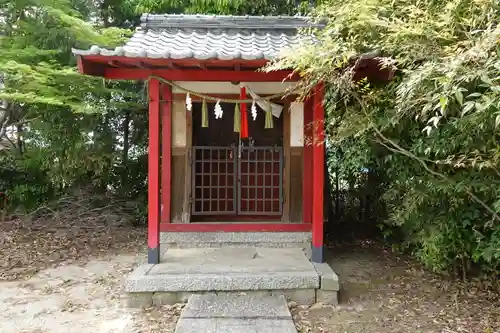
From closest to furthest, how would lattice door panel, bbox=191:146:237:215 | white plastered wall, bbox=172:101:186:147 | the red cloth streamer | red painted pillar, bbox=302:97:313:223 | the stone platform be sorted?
the stone platform → the red cloth streamer → red painted pillar, bbox=302:97:313:223 → white plastered wall, bbox=172:101:186:147 → lattice door panel, bbox=191:146:237:215

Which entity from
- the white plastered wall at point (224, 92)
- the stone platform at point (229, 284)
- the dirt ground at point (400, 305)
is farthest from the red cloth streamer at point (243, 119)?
the dirt ground at point (400, 305)

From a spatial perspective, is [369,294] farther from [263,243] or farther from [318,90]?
A: [318,90]

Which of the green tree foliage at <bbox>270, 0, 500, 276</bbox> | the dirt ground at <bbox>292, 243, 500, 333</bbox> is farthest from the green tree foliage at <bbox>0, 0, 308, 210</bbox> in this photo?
the dirt ground at <bbox>292, 243, 500, 333</bbox>

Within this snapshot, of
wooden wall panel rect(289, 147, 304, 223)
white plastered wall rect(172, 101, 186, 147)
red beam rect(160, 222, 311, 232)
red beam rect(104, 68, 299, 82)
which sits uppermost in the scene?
red beam rect(104, 68, 299, 82)

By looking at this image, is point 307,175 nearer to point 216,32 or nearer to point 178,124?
point 178,124

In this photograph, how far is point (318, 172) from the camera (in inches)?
212

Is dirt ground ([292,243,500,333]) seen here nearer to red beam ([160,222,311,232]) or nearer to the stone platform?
the stone platform

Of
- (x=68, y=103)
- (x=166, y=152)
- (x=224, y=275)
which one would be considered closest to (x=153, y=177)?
(x=166, y=152)

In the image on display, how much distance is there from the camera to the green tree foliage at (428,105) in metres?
3.10

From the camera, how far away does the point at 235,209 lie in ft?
22.8

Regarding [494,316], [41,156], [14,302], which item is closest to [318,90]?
[494,316]

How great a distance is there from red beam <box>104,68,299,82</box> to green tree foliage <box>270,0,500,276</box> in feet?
2.50

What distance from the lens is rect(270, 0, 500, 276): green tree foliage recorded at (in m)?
3.10

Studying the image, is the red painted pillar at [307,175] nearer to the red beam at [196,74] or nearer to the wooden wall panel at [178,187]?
the red beam at [196,74]
